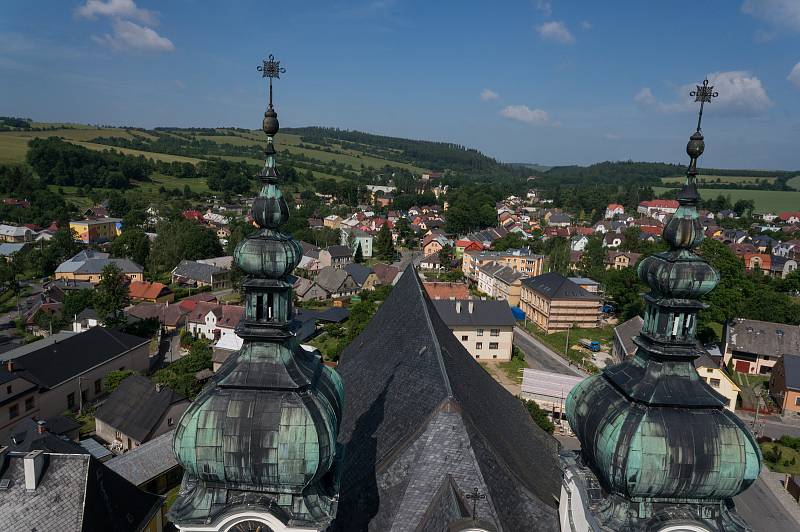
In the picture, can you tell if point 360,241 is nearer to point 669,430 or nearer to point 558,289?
point 558,289

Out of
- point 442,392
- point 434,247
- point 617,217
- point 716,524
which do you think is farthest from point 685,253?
point 617,217

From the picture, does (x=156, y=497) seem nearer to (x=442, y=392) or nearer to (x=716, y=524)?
(x=442, y=392)

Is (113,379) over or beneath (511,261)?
beneath

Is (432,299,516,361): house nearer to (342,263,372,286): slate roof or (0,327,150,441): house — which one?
(0,327,150,441): house

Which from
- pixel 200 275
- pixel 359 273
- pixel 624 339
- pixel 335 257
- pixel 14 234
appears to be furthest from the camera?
pixel 14 234

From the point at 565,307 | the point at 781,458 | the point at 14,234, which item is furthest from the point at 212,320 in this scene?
the point at 14,234

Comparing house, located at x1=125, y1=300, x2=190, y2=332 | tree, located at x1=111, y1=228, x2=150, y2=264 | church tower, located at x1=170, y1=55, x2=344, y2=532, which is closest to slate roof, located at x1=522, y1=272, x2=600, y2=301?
house, located at x1=125, y1=300, x2=190, y2=332
